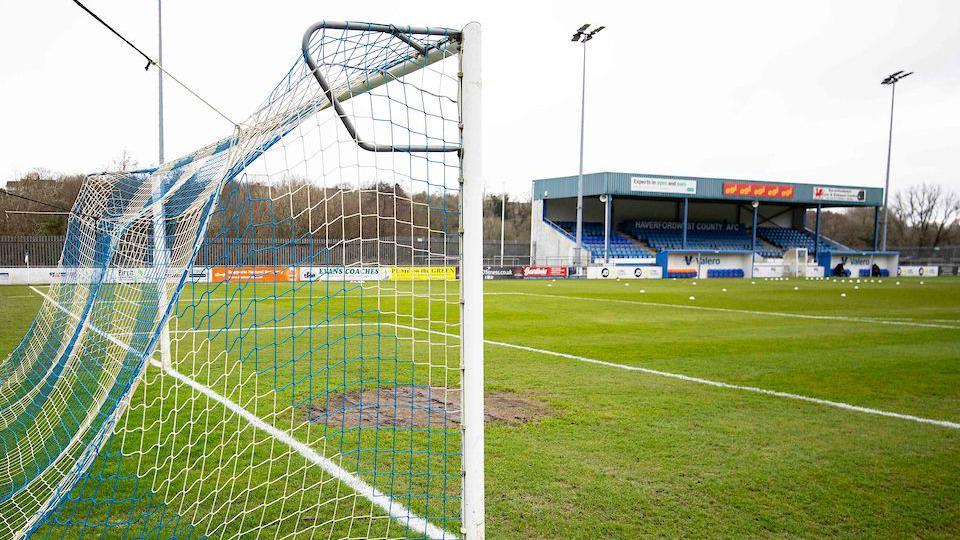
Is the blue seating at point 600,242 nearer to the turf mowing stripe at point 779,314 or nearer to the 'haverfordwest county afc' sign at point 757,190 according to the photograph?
the 'haverfordwest county afc' sign at point 757,190

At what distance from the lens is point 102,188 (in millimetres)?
6883

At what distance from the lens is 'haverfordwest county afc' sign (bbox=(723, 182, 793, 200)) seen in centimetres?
4116

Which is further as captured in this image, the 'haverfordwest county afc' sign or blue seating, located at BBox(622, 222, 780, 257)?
blue seating, located at BBox(622, 222, 780, 257)

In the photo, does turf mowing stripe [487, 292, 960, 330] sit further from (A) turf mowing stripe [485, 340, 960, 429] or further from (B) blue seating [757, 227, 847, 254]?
(B) blue seating [757, 227, 847, 254]

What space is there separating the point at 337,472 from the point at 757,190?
142 ft

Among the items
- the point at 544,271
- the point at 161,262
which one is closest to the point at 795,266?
the point at 544,271

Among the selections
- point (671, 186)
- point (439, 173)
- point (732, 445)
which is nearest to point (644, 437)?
point (732, 445)

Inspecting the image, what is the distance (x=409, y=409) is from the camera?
557 cm

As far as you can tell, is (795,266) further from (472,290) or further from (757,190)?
(472,290)

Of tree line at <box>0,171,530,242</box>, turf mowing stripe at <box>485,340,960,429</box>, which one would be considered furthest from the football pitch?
tree line at <box>0,171,530,242</box>

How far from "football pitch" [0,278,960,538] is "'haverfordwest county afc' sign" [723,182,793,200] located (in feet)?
105

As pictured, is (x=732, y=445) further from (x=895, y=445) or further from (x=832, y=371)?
(x=832, y=371)

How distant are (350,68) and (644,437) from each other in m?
3.33

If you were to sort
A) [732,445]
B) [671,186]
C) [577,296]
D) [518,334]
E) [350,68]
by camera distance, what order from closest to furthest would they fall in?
[350,68] < [732,445] < [518,334] < [577,296] < [671,186]
